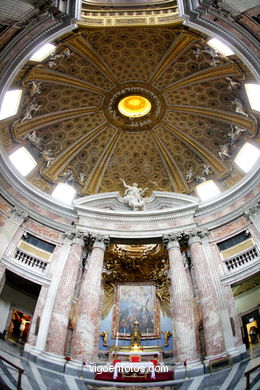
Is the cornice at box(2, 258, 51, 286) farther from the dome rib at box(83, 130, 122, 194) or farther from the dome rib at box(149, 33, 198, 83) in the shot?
the dome rib at box(149, 33, 198, 83)

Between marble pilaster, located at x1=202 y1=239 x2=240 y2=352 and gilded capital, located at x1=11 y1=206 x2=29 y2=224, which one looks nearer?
marble pilaster, located at x1=202 y1=239 x2=240 y2=352

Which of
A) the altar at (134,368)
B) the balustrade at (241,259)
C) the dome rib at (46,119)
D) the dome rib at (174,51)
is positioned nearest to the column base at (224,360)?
the altar at (134,368)

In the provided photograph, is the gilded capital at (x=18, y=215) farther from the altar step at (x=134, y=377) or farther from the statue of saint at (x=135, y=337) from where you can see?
the altar step at (x=134, y=377)

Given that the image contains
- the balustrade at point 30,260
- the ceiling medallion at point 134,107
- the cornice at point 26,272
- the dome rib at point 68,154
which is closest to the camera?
the cornice at point 26,272

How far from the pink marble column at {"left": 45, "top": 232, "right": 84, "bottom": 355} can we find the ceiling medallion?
8915mm

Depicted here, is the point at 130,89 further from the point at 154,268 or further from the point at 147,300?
the point at 147,300

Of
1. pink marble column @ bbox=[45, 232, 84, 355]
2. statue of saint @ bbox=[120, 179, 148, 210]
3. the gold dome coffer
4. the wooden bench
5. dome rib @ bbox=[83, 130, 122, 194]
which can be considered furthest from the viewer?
the gold dome coffer

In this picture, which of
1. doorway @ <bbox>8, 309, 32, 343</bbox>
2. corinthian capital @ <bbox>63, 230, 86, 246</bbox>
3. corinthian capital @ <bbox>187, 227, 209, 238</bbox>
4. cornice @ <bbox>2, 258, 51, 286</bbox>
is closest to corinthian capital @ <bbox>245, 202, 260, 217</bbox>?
corinthian capital @ <bbox>187, 227, 209, 238</bbox>

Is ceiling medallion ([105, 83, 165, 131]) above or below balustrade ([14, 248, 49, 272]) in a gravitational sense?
above

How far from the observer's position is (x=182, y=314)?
14492mm

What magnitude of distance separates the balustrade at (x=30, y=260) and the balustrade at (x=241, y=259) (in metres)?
9.22

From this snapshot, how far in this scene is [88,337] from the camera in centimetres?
1384

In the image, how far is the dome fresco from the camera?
18.2 metres

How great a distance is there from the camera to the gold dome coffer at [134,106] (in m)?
22.3
